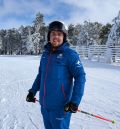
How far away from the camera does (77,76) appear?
325cm

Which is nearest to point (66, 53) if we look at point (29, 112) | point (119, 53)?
point (29, 112)

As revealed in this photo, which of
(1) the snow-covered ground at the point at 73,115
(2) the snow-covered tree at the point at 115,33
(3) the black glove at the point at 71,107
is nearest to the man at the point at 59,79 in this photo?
(3) the black glove at the point at 71,107

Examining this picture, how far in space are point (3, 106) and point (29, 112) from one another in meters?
0.81

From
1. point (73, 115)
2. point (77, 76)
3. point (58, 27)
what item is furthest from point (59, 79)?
point (73, 115)

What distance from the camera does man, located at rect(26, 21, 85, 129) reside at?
3254mm

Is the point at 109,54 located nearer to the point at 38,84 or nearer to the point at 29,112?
the point at 29,112

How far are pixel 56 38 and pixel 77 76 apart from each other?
472mm

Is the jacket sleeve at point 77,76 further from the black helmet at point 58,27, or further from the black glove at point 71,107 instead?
the black helmet at point 58,27

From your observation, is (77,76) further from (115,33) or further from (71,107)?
(115,33)

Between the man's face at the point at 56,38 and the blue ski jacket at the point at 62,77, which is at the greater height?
the man's face at the point at 56,38

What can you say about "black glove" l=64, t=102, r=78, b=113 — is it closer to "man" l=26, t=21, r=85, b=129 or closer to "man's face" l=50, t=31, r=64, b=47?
"man" l=26, t=21, r=85, b=129

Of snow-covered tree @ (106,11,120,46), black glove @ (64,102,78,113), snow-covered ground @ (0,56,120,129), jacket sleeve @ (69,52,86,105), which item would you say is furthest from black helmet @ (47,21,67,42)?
snow-covered tree @ (106,11,120,46)

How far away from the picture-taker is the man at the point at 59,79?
3.25 metres

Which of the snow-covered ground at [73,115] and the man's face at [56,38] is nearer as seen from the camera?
the man's face at [56,38]
